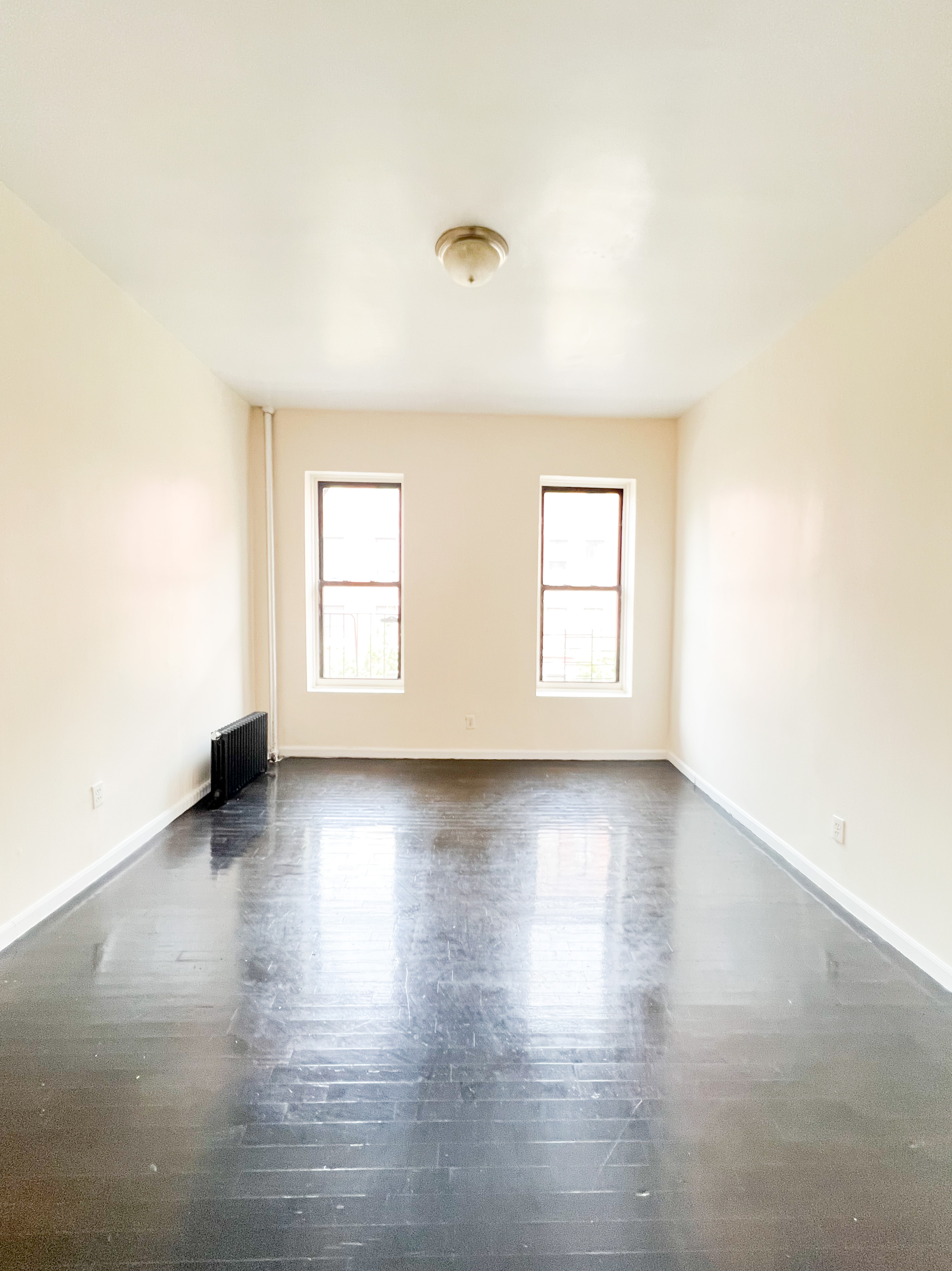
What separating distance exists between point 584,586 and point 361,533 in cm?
193

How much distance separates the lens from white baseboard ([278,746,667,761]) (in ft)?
14.6

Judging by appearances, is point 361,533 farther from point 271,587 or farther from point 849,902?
point 849,902

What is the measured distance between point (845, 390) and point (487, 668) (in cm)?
289

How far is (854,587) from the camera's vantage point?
7.77 feet

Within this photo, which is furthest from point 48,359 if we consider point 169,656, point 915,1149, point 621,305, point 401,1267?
point 915,1149

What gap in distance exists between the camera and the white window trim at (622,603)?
4441 mm

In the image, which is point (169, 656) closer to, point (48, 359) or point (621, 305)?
point (48, 359)

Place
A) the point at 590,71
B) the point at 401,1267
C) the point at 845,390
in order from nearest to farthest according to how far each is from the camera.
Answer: the point at 401,1267 → the point at 590,71 → the point at 845,390

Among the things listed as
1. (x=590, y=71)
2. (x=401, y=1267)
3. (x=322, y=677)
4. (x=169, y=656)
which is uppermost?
(x=590, y=71)

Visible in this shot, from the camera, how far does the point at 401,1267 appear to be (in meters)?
1.07

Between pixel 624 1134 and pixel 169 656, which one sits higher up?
pixel 169 656

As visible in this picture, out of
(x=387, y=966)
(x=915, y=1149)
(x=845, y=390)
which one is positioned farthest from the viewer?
(x=845, y=390)

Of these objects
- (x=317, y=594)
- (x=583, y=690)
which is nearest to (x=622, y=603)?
(x=583, y=690)

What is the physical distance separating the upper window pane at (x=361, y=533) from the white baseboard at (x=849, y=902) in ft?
9.98
